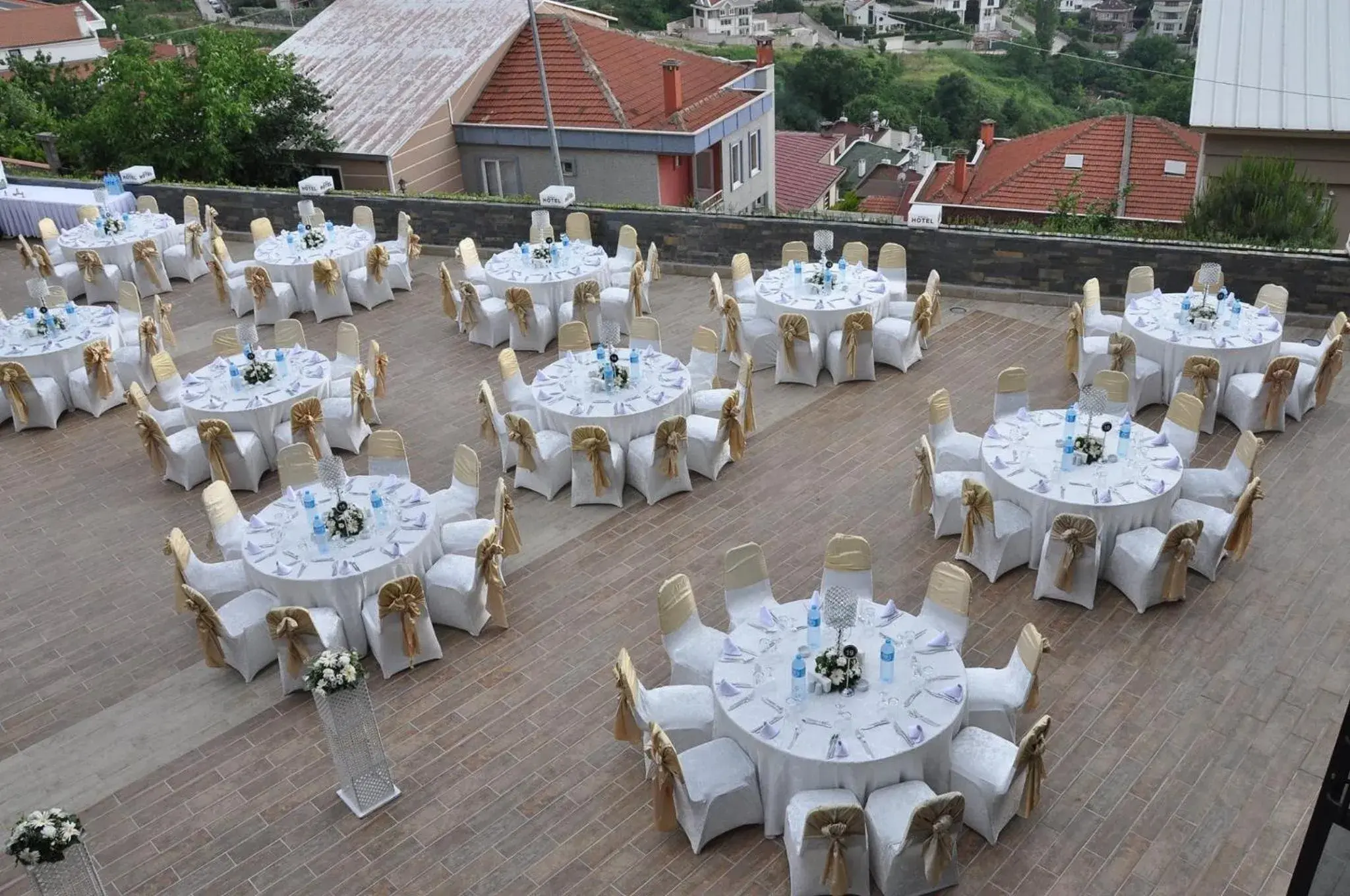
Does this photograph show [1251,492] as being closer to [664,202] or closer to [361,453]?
[361,453]

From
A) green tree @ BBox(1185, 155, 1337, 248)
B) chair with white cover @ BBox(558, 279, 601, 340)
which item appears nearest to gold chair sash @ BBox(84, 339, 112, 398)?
chair with white cover @ BBox(558, 279, 601, 340)

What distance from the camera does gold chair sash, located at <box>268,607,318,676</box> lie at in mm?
7695

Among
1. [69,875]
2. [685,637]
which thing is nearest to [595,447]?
[685,637]

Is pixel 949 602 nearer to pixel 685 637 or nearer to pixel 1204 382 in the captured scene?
pixel 685 637

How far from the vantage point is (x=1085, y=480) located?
28.0ft

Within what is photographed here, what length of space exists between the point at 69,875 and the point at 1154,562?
730cm

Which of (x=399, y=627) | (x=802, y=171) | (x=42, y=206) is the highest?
(x=42, y=206)

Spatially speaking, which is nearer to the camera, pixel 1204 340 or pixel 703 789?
pixel 703 789

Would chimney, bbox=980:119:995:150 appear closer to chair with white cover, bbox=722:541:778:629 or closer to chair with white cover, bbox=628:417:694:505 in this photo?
chair with white cover, bbox=628:417:694:505

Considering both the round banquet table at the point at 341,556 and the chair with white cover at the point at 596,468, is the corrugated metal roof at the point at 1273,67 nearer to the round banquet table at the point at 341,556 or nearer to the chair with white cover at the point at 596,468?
the chair with white cover at the point at 596,468

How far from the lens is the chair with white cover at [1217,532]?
837 cm

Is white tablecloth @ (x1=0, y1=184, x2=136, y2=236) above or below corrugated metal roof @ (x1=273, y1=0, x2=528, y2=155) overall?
below

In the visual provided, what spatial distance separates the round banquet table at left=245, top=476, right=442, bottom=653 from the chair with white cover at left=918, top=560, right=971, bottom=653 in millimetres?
3802

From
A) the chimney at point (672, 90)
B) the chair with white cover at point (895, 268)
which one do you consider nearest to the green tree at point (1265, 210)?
the chair with white cover at point (895, 268)
